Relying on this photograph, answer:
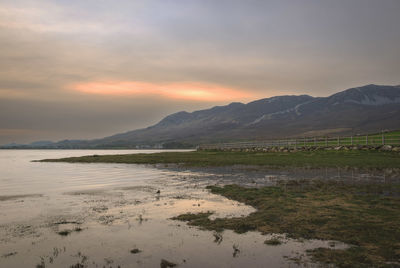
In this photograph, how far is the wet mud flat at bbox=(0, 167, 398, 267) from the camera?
9172 mm

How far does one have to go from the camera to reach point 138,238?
11.3 metres

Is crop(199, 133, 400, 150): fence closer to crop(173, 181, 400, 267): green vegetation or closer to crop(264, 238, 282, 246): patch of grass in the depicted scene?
crop(173, 181, 400, 267): green vegetation

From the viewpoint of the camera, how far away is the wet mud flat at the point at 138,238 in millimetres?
9172

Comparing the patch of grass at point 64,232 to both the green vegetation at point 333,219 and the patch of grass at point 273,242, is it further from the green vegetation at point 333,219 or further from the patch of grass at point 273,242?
the patch of grass at point 273,242

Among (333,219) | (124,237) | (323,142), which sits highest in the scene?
(323,142)

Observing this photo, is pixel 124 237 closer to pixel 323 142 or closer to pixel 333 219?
pixel 333 219

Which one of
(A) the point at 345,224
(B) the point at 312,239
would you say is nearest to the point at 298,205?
(A) the point at 345,224

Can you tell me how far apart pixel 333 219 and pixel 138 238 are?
8.26m

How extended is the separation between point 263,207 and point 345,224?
14.9ft

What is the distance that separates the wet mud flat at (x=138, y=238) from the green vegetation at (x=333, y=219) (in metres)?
0.43

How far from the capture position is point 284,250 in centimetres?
972

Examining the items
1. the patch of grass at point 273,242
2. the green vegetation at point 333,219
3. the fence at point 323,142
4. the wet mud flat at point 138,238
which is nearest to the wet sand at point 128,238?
the wet mud flat at point 138,238

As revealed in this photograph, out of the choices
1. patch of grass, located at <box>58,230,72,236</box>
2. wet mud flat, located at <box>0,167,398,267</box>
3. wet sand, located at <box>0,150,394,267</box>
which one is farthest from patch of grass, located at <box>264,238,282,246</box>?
patch of grass, located at <box>58,230,72,236</box>

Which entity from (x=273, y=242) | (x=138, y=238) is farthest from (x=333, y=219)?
(x=138, y=238)
